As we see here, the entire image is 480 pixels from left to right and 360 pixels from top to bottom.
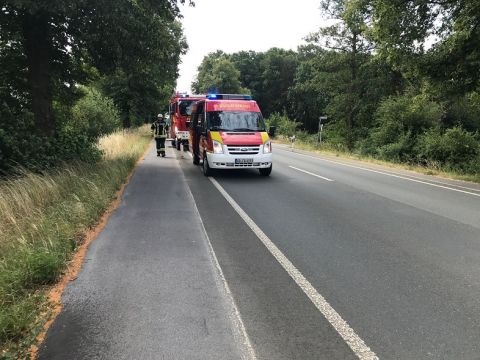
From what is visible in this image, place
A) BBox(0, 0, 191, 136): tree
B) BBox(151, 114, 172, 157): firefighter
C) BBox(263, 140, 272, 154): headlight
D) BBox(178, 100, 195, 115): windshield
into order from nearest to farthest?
BBox(0, 0, 191, 136): tree < BBox(263, 140, 272, 154): headlight < BBox(151, 114, 172, 157): firefighter < BBox(178, 100, 195, 115): windshield

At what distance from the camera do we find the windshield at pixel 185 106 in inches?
969

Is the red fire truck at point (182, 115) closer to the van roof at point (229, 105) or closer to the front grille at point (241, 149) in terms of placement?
the van roof at point (229, 105)

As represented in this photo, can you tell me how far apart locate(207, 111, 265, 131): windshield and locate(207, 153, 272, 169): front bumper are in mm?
1071

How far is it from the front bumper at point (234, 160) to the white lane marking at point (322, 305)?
609cm

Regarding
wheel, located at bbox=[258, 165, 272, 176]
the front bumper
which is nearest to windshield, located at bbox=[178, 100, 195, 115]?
wheel, located at bbox=[258, 165, 272, 176]

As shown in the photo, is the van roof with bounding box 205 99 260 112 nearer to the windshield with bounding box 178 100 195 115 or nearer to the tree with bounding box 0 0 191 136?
the tree with bounding box 0 0 191 136

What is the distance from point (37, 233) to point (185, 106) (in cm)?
1949

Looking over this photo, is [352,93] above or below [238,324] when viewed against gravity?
above

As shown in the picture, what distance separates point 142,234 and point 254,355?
12.2 feet

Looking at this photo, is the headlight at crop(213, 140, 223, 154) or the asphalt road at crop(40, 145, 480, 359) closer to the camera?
the asphalt road at crop(40, 145, 480, 359)

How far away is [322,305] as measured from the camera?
4105 mm

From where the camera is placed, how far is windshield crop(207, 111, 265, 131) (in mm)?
13570

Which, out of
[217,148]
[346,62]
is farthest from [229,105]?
[346,62]

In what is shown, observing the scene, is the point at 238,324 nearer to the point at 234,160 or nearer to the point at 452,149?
the point at 234,160
